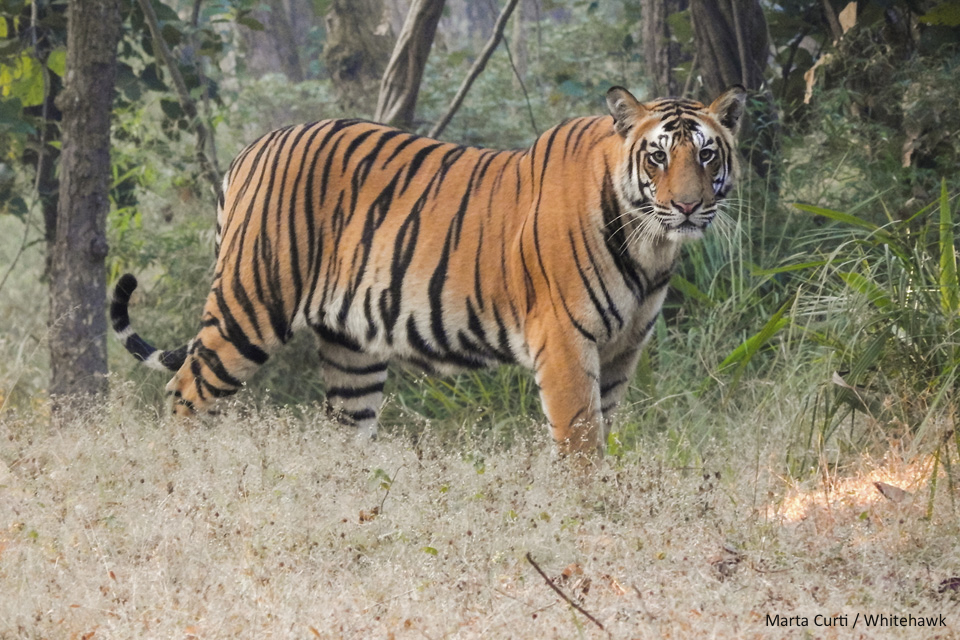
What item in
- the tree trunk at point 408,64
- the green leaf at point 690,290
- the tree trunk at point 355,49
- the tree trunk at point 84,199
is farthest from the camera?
the tree trunk at point 355,49

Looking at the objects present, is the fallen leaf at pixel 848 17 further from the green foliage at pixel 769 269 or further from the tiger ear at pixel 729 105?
the tiger ear at pixel 729 105

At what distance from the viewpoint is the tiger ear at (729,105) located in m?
4.21

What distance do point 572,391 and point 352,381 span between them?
4.44 ft

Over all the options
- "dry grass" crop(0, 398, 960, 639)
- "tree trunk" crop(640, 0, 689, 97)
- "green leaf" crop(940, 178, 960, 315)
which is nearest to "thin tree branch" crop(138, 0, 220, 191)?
"dry grass" crop(0, 398, 960, 639)

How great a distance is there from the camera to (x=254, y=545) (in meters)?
3.38

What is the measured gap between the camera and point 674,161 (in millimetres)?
4062

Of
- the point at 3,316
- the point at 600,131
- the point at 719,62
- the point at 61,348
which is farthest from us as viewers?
the point at 3,316

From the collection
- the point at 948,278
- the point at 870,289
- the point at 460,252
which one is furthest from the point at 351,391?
the point at 948,278

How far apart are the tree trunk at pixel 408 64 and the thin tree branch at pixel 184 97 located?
942 mm

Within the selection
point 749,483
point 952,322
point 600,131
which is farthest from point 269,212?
point 952,322

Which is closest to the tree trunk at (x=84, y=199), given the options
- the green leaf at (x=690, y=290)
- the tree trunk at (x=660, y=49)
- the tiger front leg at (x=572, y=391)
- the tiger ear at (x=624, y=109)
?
the tiger front leg at (x=572, y=391)

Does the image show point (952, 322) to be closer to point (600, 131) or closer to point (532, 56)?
point (600, 131)

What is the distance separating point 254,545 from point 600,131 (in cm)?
203

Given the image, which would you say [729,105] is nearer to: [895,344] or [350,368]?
[895,344]
